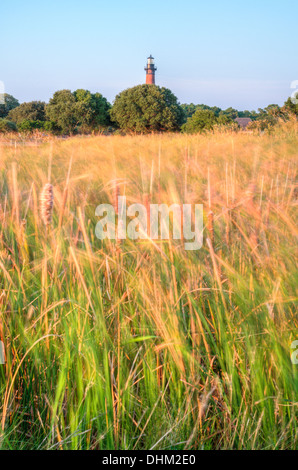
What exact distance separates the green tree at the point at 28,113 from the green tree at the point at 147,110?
7450mm

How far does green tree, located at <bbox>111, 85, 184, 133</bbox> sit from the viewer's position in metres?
31.5

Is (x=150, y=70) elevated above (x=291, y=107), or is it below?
above

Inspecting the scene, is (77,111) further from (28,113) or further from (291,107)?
(291,107)

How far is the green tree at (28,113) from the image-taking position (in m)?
35.2

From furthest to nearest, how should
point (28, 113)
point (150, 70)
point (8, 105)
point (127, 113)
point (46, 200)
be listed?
1. point (150, 70)
2. point (8, 105)
3. point (28, 113)
4. point (127, 113)
5. point (46, 200)

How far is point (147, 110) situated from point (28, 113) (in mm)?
12223

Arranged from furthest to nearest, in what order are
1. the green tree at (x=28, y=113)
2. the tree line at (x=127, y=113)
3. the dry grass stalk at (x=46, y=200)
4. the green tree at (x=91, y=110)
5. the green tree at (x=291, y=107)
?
the green tree at (x=28, y=113) → the green tree at (x=91, y=110) → the tree line at (x=127, y=113) → the green tree at (x=291, y=107) → the dry grass stalk at (x=46, y=200)

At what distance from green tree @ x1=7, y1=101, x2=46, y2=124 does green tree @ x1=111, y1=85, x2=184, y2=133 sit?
293 inches

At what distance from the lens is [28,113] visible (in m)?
36.0

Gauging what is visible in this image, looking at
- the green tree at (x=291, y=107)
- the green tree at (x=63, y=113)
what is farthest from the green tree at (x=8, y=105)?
the green tree at (x=291, y=107)

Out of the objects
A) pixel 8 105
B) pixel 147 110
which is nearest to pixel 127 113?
pixel 147 110

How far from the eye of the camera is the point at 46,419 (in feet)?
3.15

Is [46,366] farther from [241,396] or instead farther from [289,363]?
[289,363]

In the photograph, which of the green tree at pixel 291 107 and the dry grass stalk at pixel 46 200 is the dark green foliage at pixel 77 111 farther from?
the dry grass stalk at pixel 46 200
